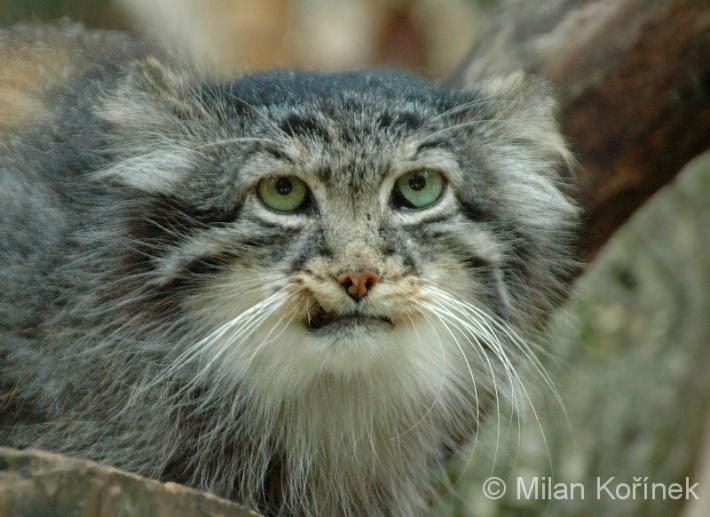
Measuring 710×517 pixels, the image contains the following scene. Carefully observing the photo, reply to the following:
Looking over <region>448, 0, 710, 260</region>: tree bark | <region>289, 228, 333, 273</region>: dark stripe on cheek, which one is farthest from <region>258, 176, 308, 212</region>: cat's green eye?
<region>448, 0, 710, 260</region>: tree bark

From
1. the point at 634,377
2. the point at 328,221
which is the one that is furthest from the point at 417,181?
the point at 634,377

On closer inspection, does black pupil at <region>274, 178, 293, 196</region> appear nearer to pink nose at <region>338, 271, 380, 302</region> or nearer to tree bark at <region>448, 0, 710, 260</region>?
pink nose at <region>338, 271, 380, 302</region>

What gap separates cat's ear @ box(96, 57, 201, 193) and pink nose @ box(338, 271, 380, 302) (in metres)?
0.76

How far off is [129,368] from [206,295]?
1.40 feet

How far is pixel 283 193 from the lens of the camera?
355 centimetres

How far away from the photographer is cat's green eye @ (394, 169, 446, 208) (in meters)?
3.62

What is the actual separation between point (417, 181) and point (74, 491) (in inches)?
64.5

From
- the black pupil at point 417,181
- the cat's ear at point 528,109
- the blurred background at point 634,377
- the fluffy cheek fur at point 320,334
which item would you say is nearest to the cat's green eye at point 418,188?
the black pupil at point 417,181

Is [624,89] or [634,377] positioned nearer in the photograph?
[624,89]

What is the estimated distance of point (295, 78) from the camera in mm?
3945

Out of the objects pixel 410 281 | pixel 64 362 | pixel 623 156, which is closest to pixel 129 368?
pixel 64 362

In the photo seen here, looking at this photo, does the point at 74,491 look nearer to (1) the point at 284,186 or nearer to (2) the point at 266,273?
(2) the point at 266,273

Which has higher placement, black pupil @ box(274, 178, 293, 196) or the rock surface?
black pupil @ box(274, 178, 293, 196)
